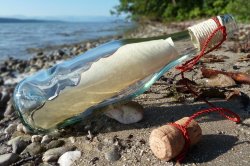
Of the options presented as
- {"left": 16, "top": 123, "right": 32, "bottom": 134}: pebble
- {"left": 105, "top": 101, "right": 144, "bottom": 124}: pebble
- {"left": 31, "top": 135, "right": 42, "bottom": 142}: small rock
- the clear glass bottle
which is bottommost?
→ {"left": 16, "top": 123, "right": 32, "bottom": 134}: pebble

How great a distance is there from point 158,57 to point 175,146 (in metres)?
0.65

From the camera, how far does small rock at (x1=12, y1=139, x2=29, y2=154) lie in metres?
2.70

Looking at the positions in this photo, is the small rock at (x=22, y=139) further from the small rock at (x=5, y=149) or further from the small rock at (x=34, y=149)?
the small rock at (x=34, y=149)

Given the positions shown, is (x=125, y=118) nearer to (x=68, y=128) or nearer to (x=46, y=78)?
(x=68, y=128)

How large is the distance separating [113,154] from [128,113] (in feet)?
1.22

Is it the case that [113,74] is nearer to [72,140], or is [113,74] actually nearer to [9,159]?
[72,140]

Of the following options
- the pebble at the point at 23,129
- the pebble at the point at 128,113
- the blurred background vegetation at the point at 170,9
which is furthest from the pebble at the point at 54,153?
the blurred background vegetation at the point at 170,9

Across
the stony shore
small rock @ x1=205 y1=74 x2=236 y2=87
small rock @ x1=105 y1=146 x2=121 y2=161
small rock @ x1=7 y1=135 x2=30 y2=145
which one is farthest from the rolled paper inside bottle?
small rock @ x1=205 y1=74 x2=236 y2=87

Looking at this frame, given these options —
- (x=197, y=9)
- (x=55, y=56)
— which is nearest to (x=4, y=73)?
(x=55, y=56)

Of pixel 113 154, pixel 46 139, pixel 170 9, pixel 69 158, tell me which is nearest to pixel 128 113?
pixel 113 154

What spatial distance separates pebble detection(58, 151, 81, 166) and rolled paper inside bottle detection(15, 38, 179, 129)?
0.92 ft

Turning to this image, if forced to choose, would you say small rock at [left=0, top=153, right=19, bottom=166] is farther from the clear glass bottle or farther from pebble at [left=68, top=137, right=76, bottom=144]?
pebble at [left=68, top=137, right=76, bottom=144]

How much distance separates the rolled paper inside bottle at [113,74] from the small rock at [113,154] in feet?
1.14

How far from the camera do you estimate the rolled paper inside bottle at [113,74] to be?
7.76ft
